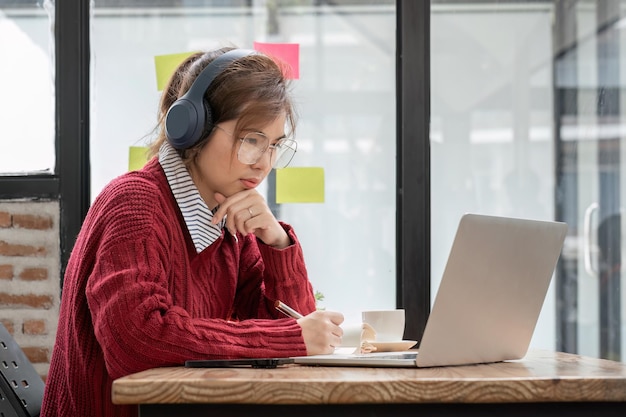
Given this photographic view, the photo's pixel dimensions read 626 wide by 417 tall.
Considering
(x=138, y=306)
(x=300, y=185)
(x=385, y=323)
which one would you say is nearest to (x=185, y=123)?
(x=138, y=306)

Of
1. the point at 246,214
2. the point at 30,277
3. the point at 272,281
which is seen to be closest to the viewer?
the point at 246,214

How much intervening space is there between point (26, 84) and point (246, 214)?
3.76ft

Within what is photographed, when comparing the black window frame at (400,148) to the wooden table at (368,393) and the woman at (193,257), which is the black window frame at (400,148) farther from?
the wooden table at (368,393)

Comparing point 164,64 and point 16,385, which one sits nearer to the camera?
point 16,385

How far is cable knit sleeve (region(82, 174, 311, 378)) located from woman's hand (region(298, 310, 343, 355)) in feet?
0.04

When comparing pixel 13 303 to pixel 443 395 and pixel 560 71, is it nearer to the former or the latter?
pixel 443 395

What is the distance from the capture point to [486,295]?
49.8 inches

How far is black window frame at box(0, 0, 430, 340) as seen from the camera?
238 centimetres

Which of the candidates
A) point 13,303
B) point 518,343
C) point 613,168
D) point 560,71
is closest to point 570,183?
point 613,168

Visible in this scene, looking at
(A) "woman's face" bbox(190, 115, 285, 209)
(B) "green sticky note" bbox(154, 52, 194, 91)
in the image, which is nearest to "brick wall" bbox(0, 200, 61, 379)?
(B) "green sticky note" bbox(154, 52, 194, 91)

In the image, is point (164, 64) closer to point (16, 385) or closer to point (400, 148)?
point (400, 148)

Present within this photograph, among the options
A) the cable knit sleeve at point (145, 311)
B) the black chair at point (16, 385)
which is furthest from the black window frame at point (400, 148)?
the cable knit sleeve at point (145, 311)

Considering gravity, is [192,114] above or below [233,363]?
above

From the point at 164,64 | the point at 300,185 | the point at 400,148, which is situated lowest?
the point at 300,185
